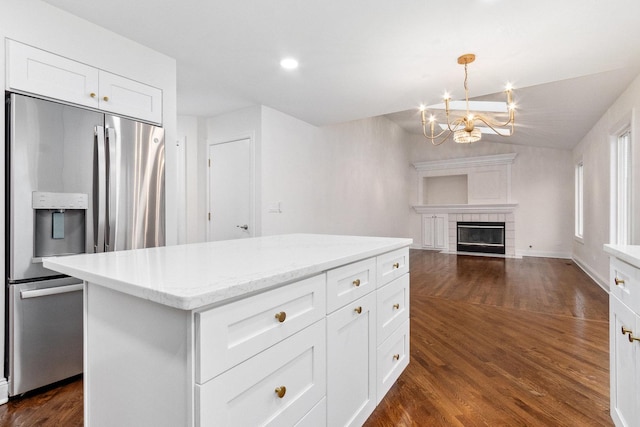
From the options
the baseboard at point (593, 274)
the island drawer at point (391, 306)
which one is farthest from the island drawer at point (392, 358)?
the baseboard at point (593, 274)

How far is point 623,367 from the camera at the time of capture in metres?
1.39

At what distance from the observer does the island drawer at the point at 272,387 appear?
2.67ft

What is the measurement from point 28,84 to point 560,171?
878 centimetres

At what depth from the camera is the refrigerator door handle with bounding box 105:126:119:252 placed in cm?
222

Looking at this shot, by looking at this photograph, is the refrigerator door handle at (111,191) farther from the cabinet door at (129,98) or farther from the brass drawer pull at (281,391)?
the brass drawer pull at (281,391)

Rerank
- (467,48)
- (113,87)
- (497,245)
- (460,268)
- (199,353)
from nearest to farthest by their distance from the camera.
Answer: (199,353), (113,87), (467,48), (460,268), (497,245)

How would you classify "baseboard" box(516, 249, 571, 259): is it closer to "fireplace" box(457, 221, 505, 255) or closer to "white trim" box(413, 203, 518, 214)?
"fireplace" box(457, 221, 505, 255)

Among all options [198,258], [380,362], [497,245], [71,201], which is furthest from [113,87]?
[497,245]

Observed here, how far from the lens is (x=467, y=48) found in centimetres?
251

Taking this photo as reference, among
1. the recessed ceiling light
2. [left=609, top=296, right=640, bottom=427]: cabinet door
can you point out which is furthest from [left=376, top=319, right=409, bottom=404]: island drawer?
the recessed ceiling light

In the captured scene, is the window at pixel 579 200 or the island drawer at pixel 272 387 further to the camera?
the window at pixel 579 200

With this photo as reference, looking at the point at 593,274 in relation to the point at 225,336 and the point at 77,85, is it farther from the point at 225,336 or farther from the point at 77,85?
the point at 77,85

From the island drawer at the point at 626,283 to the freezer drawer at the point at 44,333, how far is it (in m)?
2.81

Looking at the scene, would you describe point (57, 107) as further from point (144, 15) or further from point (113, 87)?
point (144, 15)
